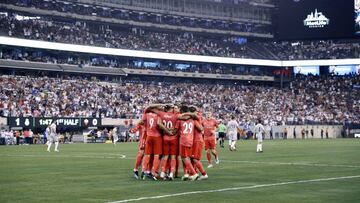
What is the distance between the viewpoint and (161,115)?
20125mm

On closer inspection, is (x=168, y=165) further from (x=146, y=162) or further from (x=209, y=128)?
(x=209, y=128)

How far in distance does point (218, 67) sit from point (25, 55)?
3271cm

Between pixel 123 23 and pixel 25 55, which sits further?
pixel 123 23

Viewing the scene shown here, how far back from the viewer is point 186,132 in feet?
64.9

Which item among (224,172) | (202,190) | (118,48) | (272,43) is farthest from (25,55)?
(202,190)

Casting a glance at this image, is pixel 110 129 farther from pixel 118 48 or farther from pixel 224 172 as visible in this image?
pixel 224 172

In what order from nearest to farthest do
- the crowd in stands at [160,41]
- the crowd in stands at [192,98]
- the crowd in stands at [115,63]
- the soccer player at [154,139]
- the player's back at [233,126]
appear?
the soccer player at [154,139]
the player's back at [233,126]
the crowd in stands at [192,98]
the crowd in stands at [115,63]
the crowd in stands at [160,41]

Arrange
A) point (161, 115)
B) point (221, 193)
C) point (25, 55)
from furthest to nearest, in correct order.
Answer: point (25, 55) → point (161, 115) → point (221, 193)

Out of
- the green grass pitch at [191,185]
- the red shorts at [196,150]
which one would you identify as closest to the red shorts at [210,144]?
the green grass pitch at [191,185]

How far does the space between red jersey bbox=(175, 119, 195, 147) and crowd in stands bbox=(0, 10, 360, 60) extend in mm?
59111

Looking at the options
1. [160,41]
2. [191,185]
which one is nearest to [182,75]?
[160,41]

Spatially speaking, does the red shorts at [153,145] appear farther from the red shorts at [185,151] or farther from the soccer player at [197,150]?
the soccer player at [197,150]

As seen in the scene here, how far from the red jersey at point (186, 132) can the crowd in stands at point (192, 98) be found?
41.6 m

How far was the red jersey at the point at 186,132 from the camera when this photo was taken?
19.7 metres
